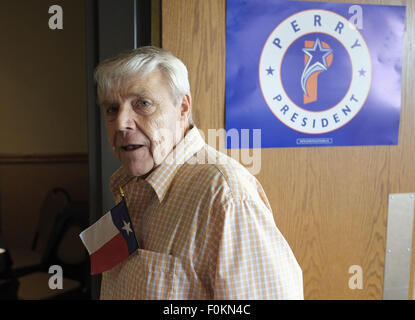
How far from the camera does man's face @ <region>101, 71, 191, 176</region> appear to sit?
35.9 inches

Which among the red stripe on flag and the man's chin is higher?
the man's chin

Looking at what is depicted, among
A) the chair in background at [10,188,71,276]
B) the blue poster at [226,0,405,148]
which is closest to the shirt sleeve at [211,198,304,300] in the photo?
the blue poster at [226,0,405,148]

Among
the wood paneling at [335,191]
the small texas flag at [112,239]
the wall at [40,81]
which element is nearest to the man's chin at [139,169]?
the small texas flag at [112,239]

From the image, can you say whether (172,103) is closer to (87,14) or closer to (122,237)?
(122,237)

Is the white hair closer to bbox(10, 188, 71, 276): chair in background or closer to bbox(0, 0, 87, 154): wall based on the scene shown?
bbox(10, 188, 71, 276): chair in background

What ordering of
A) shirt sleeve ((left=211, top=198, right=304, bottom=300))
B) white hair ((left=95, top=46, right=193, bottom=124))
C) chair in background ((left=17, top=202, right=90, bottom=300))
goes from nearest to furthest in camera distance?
shirt sleeve ((left=211, top=198, right=304, bottom=300)), white hair ((left=95, top=46, right=193, bottom=124)), chair in background ((left=17, top=202, right=90, bottom=300))

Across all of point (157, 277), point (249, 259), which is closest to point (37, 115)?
point (157, 277)

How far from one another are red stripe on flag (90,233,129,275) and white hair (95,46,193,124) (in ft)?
1.25

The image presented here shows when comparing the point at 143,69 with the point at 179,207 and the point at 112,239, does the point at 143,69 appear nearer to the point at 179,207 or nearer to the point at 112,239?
the point at 179,207

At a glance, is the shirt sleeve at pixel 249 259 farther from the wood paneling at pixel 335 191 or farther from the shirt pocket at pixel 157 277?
the wood paneling at pixel 335 191

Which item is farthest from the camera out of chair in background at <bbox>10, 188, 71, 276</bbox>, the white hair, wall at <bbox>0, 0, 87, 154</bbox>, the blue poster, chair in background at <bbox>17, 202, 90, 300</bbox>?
wall at <bbox>0, 0, 87, 154</bbox>

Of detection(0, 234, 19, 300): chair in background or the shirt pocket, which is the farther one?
detection(0, 234, 19, 300): chair in background

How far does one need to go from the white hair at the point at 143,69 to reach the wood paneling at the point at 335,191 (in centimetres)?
39

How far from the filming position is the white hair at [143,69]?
90cm
